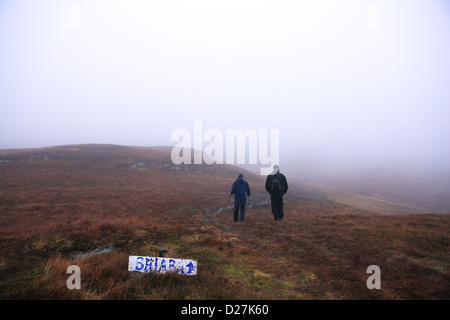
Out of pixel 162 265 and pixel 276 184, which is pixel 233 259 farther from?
pixel 276 184

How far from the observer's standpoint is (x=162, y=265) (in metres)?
4.09

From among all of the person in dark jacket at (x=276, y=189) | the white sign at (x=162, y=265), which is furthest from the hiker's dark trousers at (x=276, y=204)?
the white sign at (x=162, y=265)

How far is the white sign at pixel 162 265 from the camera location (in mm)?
4052

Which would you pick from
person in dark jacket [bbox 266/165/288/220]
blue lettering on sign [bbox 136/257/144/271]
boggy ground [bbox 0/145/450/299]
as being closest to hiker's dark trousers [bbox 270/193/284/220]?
person in dark jacket [bbox 266/165/288/220]

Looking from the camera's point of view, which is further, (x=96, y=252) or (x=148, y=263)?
(x=96, y=252)

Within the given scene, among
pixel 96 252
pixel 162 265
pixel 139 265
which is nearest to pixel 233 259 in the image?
pixel 162 265

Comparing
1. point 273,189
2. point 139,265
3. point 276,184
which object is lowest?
point 139,265

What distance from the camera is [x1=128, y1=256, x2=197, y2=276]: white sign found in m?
4.05

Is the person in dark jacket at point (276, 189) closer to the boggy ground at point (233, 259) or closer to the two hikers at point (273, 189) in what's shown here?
the two hikers at point (273, 189)

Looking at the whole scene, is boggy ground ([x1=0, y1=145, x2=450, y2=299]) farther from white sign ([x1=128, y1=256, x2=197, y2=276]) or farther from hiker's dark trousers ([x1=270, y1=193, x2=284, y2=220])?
hiker's dark trousers ([x1=270, y1=193, x2=284, y2=220])

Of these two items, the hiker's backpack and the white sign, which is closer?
the white sign
